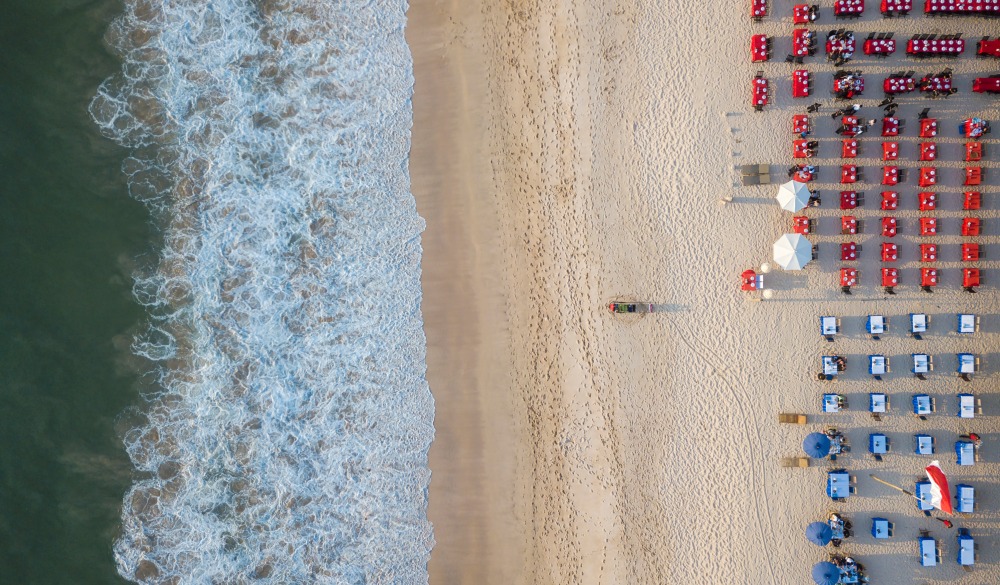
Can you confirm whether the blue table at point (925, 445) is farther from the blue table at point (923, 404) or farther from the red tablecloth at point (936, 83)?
the red tablecloth at point (936, 83)

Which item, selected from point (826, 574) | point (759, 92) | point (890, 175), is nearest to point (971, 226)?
point (890, 175)

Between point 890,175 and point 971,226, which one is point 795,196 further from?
point 971,226

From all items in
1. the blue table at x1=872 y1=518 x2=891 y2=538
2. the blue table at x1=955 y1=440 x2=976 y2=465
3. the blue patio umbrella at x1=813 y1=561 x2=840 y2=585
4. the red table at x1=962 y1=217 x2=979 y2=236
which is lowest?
the blue patio umbrella at x1=813 y1=561 x2=840 y2=585

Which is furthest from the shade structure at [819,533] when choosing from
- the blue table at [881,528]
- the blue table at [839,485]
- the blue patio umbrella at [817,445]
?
the blue patio umbrella at [817,445]

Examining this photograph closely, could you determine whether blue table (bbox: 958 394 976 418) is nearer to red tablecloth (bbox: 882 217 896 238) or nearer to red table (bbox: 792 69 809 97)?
red tablecloth (bbox: 882 217 896 238)

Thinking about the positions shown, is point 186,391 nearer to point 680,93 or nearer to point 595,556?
point 595,556

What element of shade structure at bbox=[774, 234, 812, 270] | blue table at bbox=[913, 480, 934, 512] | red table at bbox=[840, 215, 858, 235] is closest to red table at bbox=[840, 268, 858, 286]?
red table at bbox=[840, 215, 858, 235]

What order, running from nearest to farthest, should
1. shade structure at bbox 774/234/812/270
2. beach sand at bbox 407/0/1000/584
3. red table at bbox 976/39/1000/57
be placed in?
shade structure at bbox 774/234/812/270
red table at bbox 976/39/1000/57
beach sand at bbox 407/0/1000/584
